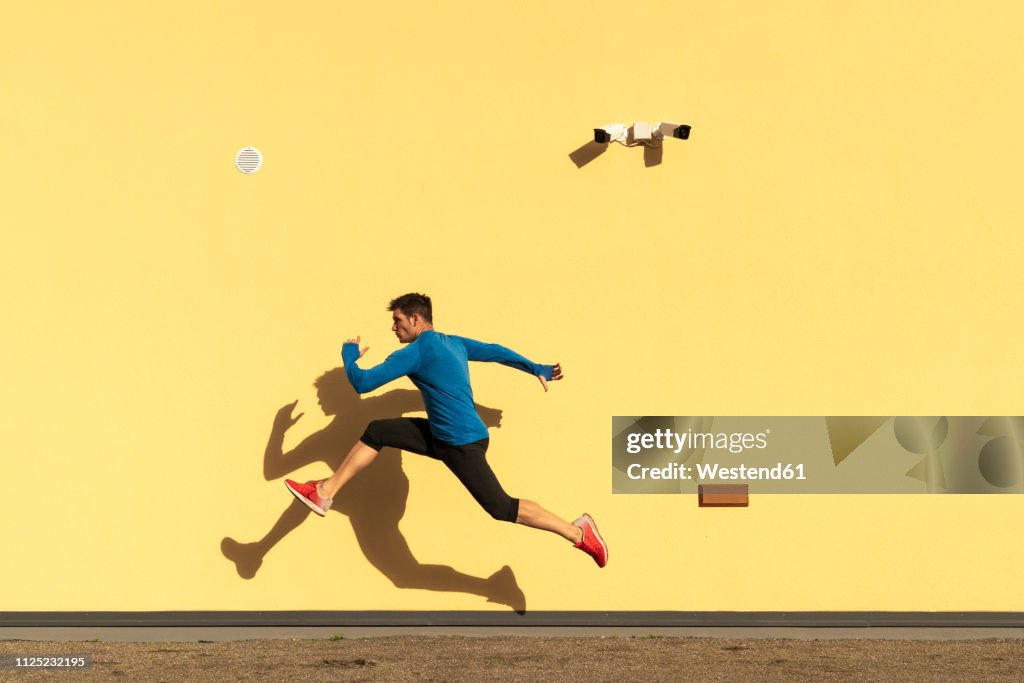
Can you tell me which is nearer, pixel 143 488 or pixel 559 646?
pixel 559 646

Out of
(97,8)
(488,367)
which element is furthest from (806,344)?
(97,8)

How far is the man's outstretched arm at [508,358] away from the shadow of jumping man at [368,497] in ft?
1.76

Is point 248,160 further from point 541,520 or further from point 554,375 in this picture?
point 541,520

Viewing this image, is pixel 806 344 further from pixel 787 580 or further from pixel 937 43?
pixel 937 43

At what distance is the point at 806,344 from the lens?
750 centimetres

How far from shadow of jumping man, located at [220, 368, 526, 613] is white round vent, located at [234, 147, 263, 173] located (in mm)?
1319

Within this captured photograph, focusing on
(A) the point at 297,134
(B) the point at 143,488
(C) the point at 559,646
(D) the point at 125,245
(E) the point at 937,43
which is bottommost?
(C) the point at 559,646

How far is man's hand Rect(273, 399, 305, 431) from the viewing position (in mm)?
7555

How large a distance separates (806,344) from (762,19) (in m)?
1.97

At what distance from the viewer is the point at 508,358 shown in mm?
7105

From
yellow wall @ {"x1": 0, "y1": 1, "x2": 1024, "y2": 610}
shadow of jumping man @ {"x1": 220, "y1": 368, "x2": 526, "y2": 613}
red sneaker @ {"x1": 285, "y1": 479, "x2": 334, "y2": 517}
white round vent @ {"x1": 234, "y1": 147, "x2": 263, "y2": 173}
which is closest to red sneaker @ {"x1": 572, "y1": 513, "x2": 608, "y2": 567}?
yellow wall @ {"x1": 0, "y1": 1, "x2": 1024, "y2": 610}

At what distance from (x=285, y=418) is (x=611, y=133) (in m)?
2.58

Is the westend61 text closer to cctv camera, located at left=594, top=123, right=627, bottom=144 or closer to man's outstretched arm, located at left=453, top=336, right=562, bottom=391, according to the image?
man's outstretched arm, located at left=453, top=336, right=562, bottom=391

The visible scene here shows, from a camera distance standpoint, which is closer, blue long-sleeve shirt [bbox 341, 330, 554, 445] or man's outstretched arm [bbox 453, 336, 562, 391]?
blue long-sleeve shirt [bbox 341, 330, 554, 445]
